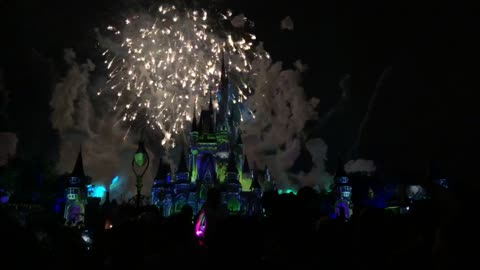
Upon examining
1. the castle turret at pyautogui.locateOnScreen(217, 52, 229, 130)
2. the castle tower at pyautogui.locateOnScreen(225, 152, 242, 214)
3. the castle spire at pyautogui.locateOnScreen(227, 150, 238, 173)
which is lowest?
the castle tower at pyautogui.locateOnScreen(225, 152, 242, 214)

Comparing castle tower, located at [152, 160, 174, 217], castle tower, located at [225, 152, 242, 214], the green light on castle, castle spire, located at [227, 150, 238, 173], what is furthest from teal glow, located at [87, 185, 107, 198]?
the green light on castle

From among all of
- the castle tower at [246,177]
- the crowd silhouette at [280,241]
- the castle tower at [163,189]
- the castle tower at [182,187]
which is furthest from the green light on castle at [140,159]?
the castle tower at [246,177]

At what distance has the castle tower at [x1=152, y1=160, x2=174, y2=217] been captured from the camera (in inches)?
2535

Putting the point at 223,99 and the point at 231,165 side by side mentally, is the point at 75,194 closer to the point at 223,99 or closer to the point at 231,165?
the point at 231,165

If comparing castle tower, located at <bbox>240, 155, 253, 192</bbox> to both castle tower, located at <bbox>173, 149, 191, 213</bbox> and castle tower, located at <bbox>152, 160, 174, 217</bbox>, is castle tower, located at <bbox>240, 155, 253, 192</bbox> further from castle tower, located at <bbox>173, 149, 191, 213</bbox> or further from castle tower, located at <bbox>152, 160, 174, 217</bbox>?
castle tower, located at <bbox>152, 160, 174, 217</bbox>

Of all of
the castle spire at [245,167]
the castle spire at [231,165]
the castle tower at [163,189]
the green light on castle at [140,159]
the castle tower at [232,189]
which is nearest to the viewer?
the green light on castle at [140,159]

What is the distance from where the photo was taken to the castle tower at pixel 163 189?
64.4 metres

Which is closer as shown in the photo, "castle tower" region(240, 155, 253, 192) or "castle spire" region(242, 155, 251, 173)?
"castle tower" region(240, 155, 253, 192)

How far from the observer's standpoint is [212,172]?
67625 millimetres

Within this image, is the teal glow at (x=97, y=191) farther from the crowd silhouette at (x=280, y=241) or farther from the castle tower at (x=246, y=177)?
the crowd silhouette at (x=280, y=241)

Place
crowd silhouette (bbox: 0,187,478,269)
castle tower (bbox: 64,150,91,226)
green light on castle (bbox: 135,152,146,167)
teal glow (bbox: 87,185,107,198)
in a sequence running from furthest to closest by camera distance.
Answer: teal glow (bbox: 87,185,107,198) → castle tower (bbox: 64,150,91,226) → green light on castle (bbox: 135,152,146,167) → crowd silhouette (bbox: 0,187,478,269)

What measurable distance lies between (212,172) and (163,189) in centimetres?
889

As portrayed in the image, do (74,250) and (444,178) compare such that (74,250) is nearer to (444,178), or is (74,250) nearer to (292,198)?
(292,198)

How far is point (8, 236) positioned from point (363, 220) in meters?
3.57
